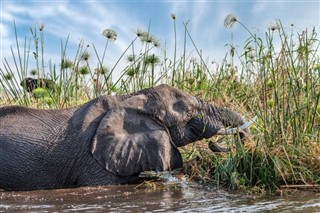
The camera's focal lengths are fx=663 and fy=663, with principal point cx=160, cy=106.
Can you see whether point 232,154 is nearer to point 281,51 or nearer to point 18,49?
point 281,51

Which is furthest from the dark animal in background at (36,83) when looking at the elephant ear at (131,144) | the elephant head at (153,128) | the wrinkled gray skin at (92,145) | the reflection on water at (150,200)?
the reflection on water at (150,200)

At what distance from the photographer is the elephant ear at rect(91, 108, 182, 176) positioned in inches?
298

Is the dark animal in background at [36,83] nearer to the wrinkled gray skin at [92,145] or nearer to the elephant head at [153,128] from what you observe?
the wrinkled gray skin at [92,145]

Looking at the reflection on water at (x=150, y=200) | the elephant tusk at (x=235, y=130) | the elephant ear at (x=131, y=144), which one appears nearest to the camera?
the reflection on water at (x=150, y=200)

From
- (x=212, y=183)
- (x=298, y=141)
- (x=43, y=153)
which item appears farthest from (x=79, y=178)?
(x=298, y=141)

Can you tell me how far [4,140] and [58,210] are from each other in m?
2.14

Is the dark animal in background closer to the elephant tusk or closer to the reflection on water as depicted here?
the elephant tusk

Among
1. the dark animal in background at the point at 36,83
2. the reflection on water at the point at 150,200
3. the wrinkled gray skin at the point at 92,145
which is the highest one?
the dark animal in background at the point at 36,83

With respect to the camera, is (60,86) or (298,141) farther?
(60,86)

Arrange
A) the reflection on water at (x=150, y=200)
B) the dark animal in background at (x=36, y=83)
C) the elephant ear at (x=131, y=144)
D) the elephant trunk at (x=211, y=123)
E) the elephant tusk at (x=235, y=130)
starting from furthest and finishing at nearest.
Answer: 1. the dark animal in background at (x=36, y=83)
2. the elephant trunk at (x=211, y=123)
3. the elephant tusk at (x=235, y=130)
4. the elephant ear at (x=131, y=144)
5. the reflection on water at (x=150, y=200)

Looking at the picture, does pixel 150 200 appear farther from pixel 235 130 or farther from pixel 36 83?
pixel 36 83

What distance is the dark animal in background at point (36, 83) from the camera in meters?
12.6

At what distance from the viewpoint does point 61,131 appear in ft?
25.6

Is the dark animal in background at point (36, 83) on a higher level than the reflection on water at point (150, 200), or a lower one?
higher
